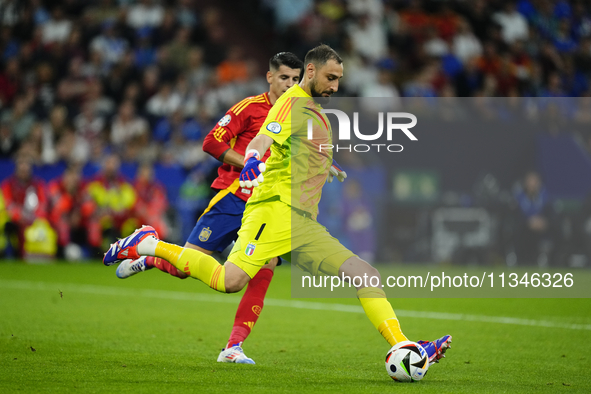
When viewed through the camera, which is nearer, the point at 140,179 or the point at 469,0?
the point at 140,179

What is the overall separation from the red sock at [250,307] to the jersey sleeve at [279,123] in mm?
1543

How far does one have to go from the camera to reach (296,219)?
5.52m

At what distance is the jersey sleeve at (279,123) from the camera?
519 centimetres

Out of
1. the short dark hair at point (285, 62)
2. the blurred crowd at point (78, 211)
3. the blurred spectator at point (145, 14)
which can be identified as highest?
the blurred spectator at point (145, 14)

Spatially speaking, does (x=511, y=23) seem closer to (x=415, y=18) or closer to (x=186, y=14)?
(x=415, y=18)

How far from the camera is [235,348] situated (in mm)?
6082

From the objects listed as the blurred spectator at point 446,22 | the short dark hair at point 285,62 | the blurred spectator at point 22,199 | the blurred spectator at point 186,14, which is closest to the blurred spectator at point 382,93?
the blurred spectator at point 446,22

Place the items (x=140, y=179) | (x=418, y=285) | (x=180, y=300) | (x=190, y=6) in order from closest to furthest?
(x=180, y=300), (x=418, y=285), (x=140, y=179), (x=190, y=6)

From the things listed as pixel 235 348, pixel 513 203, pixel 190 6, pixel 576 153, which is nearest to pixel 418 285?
pixel 513 203

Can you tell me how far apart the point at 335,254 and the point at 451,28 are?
1624 cm

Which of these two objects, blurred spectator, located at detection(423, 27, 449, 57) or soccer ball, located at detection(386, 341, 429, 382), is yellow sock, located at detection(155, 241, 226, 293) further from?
blurred spectator, located at detection(423, 27, 449, 57)

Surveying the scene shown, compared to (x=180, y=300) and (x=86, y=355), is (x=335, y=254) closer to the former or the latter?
(x=86, y=355)

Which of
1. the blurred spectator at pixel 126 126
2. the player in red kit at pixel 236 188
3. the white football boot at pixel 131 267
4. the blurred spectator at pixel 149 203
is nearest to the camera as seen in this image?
the white football boot at pixel 131 267

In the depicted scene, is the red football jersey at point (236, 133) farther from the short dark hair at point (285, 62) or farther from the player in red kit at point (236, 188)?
the short dark hair at point (285, 62)
